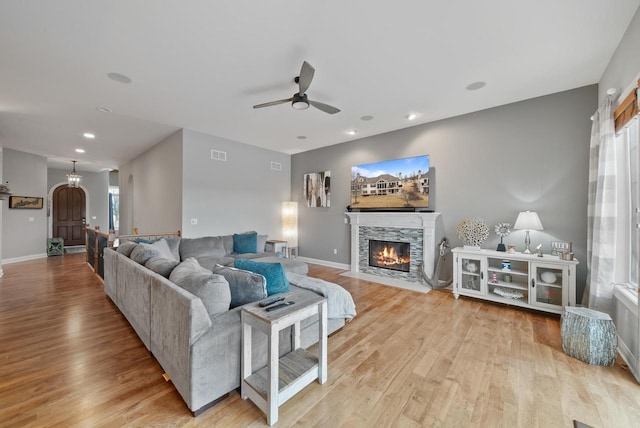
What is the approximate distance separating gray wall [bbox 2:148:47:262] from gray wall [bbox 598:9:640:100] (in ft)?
37.9

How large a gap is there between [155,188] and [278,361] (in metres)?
5.96

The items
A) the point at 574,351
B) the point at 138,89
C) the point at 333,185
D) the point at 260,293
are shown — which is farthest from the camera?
the point at 333,185

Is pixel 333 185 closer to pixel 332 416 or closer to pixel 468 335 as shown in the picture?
pixel 468 335

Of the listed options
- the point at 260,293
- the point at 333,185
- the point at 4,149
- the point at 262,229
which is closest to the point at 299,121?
the point at 333,185

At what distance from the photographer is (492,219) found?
13.1 feet

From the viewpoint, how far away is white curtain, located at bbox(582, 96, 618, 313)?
8.36ft

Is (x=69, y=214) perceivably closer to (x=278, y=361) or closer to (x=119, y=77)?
(x=119, y=77)

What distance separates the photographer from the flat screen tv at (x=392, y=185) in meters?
4.68

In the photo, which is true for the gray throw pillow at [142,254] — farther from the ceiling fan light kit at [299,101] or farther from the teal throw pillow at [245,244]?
the ceiling fan light kit at [299,101]

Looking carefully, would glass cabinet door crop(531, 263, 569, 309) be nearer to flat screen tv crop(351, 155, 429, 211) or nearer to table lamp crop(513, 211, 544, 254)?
table lamp crop(513, 211, 544, 254)

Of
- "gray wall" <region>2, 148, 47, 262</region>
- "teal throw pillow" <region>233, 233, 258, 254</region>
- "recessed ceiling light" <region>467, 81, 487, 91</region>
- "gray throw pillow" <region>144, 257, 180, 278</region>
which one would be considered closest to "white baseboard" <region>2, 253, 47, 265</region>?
"gray wall" <region>2, 148, 47, 262</region>

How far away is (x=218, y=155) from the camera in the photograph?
5516 mm

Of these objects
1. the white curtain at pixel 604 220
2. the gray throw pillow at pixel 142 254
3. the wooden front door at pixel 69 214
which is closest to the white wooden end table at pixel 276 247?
the gray throw pillow at pixel 142 254

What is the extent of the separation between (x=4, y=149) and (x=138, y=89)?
6.36 meters
